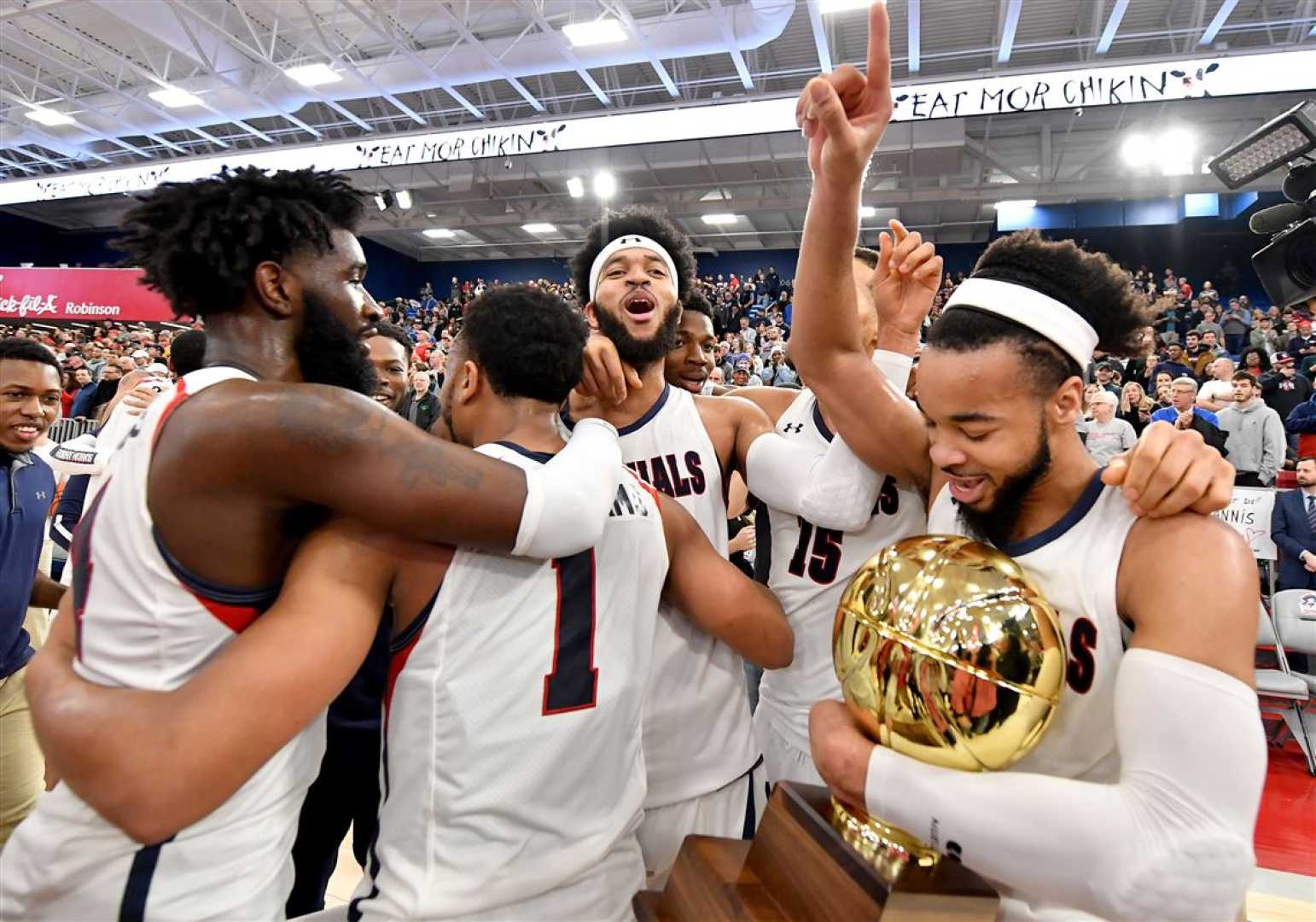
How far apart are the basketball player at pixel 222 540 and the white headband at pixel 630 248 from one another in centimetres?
165

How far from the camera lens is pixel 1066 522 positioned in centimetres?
136

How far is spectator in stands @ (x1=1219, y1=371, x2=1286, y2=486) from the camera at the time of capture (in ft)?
25.9

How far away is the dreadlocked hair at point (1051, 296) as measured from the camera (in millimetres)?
1373

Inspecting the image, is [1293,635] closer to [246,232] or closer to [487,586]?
[487,586]

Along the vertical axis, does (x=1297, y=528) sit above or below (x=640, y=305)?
below

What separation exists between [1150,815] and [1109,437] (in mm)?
8379

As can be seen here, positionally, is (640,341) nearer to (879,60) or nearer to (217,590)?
(879,60)

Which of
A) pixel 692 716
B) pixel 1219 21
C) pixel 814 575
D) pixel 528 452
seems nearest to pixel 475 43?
pixel 1219 21

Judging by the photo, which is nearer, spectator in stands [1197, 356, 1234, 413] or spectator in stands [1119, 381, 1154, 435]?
spectator in stands [1197, 356, 1234, 413]

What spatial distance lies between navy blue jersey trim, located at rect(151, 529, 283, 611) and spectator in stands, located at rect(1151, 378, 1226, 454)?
829 centimetres

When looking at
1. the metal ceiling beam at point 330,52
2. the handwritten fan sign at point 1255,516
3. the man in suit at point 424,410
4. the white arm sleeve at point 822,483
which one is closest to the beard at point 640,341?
the white arm sleeve at point 822,483

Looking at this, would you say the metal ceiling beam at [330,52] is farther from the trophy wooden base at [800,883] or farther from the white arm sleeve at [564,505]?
the trophy wooden base at [800,883]

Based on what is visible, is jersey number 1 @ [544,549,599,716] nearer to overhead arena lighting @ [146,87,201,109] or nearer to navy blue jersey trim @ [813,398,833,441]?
navy blue jersey trim @ [813,398,833,441]

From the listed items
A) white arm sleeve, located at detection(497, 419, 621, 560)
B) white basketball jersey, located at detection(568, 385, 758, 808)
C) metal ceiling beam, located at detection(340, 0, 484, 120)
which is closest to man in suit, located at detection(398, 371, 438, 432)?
white basketball jersey, located at detection(568, 385, 758, 808)
